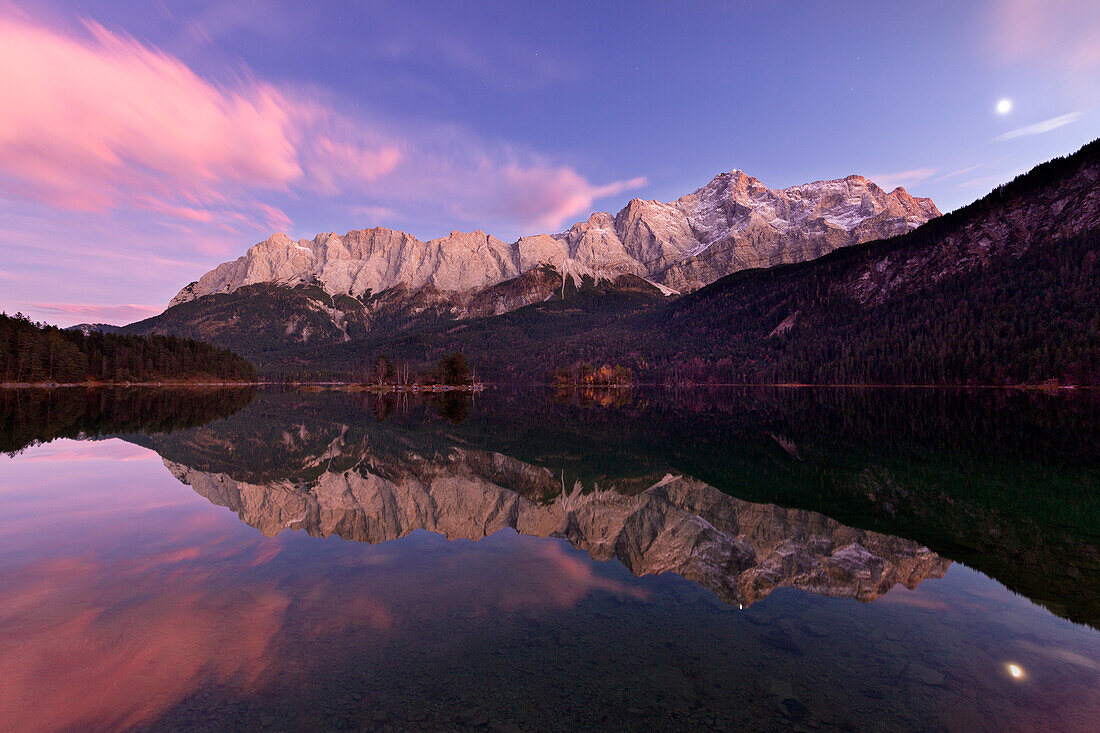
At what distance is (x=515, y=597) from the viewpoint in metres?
12.5

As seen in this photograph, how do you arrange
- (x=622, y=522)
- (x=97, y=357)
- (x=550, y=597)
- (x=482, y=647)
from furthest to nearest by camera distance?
(x=97, y=357) < (x=622, y=522) < (x=550, y=597) < (x=482, y=647)

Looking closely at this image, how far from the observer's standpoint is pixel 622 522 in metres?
19.1

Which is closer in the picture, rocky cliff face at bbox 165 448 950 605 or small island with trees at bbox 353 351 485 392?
rocky cliff face at bbox 165 448 950 605

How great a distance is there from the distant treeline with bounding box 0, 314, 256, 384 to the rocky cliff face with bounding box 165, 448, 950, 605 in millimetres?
150263

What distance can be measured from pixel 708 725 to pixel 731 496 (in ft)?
53.7

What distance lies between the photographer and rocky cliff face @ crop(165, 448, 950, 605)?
14258mm

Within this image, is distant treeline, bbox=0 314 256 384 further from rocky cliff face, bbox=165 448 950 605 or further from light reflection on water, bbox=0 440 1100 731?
light reflection on water, bbox=0 440 1100 731

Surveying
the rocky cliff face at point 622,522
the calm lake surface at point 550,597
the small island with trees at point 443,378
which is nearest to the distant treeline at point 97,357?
the small island with trees at point 443,378

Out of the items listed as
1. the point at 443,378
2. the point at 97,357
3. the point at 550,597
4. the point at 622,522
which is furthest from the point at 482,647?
the point at 97,357

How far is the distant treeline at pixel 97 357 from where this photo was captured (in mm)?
126375

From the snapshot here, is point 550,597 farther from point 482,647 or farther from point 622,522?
point 622,522

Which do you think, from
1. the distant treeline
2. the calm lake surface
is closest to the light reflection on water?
the calm lake surface

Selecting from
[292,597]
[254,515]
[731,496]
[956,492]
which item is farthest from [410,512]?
[956,492]

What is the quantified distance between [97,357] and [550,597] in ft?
638
